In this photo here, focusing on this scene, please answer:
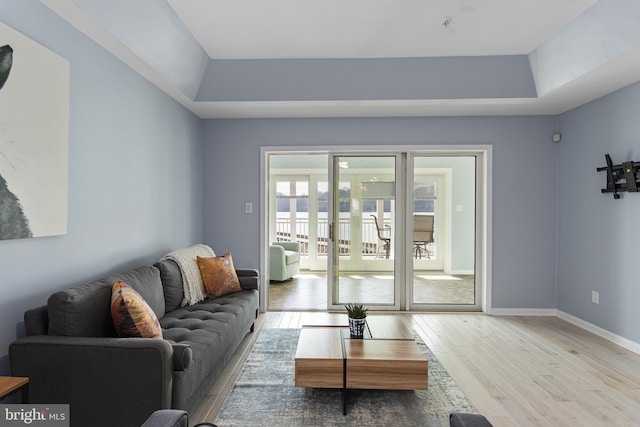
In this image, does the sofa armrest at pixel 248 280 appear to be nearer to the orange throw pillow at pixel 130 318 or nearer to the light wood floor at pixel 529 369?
the light wood floor at pixel 529 369

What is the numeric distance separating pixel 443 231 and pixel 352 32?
2.78m

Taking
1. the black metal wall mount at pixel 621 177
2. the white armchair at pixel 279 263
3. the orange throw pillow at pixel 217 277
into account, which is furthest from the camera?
the white armchair at pixel 279 263

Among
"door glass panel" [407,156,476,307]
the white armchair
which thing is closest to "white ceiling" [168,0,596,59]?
Answer: "door glass panel" [407,156,476,307]

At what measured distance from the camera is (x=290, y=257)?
695cm

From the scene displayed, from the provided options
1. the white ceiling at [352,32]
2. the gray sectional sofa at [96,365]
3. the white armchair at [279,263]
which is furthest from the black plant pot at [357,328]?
the white armchair at [279,263]

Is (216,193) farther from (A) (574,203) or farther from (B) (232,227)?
(A) (574,203)

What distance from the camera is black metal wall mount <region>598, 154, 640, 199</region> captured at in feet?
11.7

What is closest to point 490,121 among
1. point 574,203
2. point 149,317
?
point 574,203

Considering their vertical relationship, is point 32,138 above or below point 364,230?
above

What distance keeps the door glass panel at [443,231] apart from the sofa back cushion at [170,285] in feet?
9.66

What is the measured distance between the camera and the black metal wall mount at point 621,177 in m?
3.56

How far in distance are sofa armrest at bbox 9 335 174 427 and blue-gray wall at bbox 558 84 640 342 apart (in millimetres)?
4151

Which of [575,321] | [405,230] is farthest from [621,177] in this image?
[405,230]

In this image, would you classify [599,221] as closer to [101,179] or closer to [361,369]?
[361,369]
